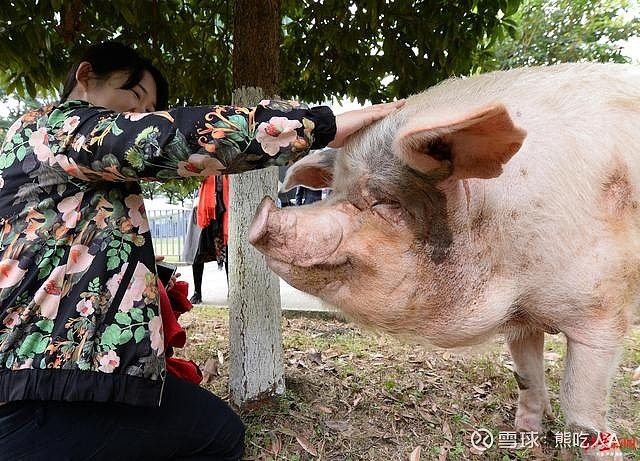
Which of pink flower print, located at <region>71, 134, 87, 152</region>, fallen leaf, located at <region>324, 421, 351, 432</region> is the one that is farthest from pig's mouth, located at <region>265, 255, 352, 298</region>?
fallen leaf, located at <region>324, 421, 351, 432</region>

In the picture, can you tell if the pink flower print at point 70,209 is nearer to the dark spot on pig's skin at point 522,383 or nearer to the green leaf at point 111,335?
the green leaf at point 111,335

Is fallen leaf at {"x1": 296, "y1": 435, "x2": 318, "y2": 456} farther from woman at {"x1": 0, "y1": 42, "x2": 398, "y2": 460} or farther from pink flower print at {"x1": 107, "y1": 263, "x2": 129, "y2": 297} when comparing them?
pink flower print at {"x1": 107, "y1": 263, "x2": 129, "y2": 297}

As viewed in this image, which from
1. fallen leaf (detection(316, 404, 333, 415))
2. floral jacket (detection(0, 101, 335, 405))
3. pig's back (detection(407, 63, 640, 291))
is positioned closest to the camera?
floral jacket (detection(0, 101, 335, 405))

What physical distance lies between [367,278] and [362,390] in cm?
198

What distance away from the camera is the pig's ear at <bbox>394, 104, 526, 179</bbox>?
1.36 meters

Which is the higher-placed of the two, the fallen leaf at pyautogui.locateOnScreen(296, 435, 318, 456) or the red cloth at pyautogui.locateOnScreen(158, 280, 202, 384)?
the red cloth at pyautogui.locateOnScreen(158, 280, 202, 384)

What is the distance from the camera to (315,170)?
2143 millimetres

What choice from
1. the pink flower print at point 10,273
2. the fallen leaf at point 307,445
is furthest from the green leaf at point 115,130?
the fallen leaf at point 307,445

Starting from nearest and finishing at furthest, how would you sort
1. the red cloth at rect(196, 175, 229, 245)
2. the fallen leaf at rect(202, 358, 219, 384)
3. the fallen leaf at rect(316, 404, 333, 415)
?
the fallen leaf at rect(316, 404, 333, 415) < the fallen leaf at rect(202, 358, 219, 384) < the red cloth at rect(196, 175, 229, 245)

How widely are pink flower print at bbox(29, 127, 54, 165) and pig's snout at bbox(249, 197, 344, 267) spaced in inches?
24.7

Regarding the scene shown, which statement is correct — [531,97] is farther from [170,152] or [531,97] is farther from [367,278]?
[170,152]

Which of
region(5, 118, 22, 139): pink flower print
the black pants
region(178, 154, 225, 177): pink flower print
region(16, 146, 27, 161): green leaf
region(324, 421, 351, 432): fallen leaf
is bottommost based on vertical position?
region(324, 421, 351, 432): fallen leaf

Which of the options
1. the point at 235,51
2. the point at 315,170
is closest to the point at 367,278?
the point at 315,170

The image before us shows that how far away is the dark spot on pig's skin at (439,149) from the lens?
1.49 meters
